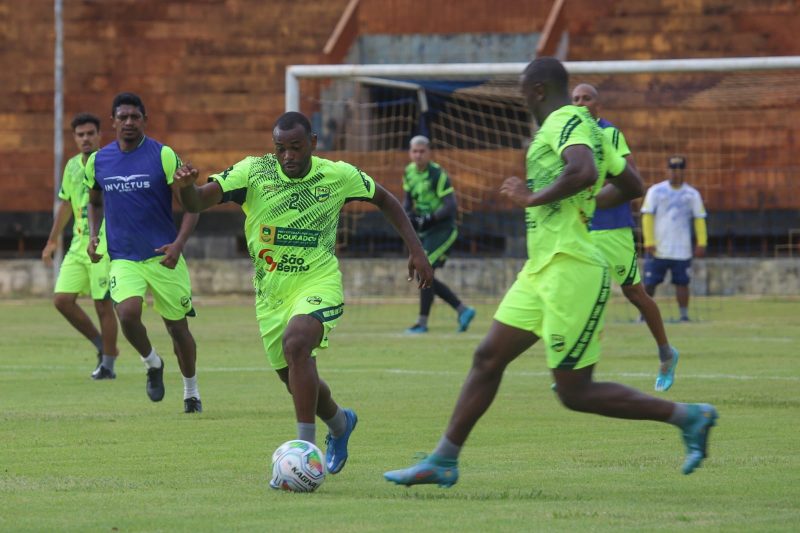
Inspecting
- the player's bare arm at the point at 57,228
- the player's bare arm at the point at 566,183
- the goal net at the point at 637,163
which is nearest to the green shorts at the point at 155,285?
the player's bare arm at the point at 57,228

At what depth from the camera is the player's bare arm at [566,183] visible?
6.90m

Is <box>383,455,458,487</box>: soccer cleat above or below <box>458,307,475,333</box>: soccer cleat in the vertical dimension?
above

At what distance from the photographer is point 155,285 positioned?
37.3 ft

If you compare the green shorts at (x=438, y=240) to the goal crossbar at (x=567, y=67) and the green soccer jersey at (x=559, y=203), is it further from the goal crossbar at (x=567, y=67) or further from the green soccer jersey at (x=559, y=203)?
the green soccer jersey at (x=559, y=203)

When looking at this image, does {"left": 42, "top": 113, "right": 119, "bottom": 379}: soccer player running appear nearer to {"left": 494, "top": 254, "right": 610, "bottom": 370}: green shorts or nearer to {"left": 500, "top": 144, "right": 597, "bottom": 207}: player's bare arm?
{"left": 494, "top": 254, "right": 610, "bottom": 370}: green shorts

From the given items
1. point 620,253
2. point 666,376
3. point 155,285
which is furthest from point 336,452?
point 620,253

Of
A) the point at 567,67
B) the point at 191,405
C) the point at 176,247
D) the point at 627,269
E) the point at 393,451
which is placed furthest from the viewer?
the point at 567,67

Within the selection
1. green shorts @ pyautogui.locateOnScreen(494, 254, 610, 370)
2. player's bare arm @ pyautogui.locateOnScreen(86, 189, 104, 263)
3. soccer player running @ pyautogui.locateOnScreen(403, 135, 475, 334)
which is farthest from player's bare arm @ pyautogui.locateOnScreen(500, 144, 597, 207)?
soccer player running @ pyautogui.locateOnScreen(403, 135, 475, 334)

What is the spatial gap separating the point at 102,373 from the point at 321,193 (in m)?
6.30

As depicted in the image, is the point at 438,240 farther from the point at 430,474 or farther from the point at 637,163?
the point at 430,474

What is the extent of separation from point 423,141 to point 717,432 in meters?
10.7

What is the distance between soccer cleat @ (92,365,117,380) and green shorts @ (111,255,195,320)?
2.74 metres

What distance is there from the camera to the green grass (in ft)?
21.6

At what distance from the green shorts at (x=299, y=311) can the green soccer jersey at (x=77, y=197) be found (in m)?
6.56
